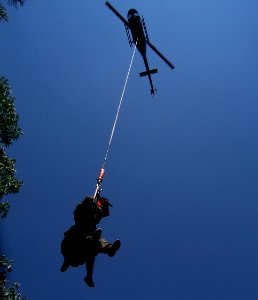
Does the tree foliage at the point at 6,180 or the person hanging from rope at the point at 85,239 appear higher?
the tree foliage at the point at 6,180

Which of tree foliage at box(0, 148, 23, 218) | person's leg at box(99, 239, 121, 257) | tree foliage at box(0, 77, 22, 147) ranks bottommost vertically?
person's leg at box(99, 239, 121, 257)

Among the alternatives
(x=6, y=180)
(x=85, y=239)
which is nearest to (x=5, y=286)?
(x=6, y=180)

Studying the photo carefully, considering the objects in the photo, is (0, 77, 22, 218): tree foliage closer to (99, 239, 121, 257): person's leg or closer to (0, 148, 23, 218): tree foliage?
(0, 148, 23, 218): tree foliage

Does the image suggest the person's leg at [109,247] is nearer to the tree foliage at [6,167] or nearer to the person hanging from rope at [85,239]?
the person hanging from rope at [85,239]

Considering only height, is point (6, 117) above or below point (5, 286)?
above

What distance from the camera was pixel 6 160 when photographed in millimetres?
9492

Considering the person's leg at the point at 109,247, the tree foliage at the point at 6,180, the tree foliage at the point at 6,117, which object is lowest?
the person's leg at the point at 109,247

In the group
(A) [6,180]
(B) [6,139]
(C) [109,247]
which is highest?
(B) [6,139]

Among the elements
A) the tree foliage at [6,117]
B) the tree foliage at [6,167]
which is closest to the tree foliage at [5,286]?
the tree foliage at [6,167]

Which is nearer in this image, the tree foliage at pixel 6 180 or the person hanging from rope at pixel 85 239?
the person hanging from rope at pixel 85 239


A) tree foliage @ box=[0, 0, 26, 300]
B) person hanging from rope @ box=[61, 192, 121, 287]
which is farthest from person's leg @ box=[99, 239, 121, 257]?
tree foliage @ box=[0, 0, 26, 300]

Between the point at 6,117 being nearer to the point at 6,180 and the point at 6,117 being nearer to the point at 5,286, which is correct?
the point at 6,180

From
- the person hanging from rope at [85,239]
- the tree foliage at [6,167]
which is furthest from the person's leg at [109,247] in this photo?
the tree foliage at [6,167]

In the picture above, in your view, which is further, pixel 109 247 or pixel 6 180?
pixel 6 180
